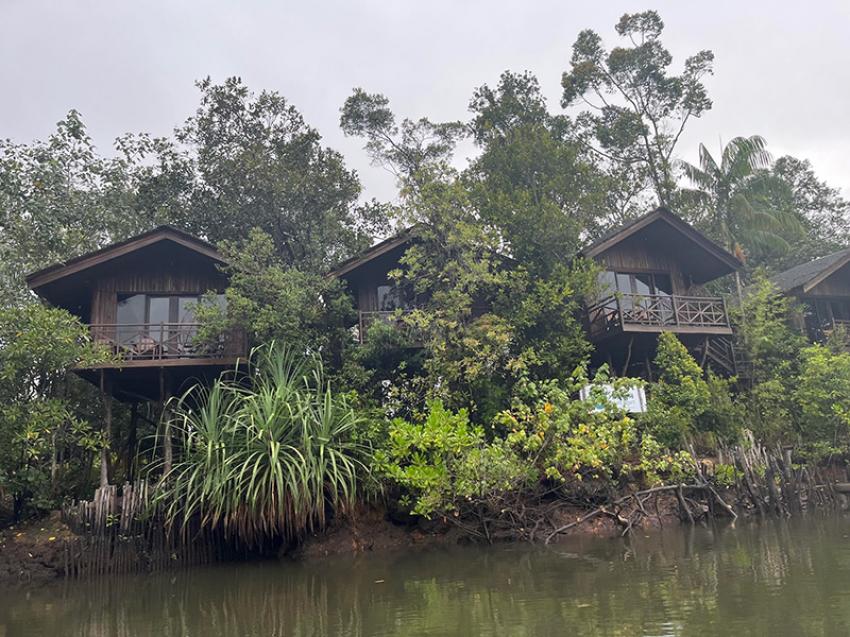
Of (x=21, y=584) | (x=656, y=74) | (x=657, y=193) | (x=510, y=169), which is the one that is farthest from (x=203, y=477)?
(x=656, y=74)

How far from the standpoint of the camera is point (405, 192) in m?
16.0

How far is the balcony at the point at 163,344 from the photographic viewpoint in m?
14.3

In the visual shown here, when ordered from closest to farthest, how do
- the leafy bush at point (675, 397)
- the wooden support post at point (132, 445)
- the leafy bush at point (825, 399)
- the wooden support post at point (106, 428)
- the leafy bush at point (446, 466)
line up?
1. the leafy bush at point (446, 466)
2. the wooden support post at point (106, 428)
3. the leafy bush at point (675, 397)
4. the leafy bush at point (825, 399)
5. the wooden support post at point (132, 445)

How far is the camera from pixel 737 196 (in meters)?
22.8

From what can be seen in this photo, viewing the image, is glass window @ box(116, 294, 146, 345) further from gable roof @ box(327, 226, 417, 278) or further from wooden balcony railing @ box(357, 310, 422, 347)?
wooden balcony railing @ box(357, 310, 422, 347)

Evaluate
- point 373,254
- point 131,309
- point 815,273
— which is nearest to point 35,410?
point 131,309

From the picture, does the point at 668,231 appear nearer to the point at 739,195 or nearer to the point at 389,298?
the point at 739,195

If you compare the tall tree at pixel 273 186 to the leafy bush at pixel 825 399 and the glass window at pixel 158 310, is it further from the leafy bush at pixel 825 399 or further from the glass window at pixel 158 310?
the leafy bush at pixel 825 399

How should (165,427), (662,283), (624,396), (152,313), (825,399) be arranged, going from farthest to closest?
(662,283) → (152,313) → (825,399) → (165,427) → (624,396)

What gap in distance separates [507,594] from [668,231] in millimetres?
13454

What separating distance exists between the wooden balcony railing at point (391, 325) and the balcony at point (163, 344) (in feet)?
9.00

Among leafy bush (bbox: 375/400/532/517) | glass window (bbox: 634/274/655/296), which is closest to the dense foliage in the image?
leafy bush (bbox: 375/400/532/517)

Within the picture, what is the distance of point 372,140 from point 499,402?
35.1 feet

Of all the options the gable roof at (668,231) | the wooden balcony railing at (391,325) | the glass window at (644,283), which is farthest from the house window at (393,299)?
the glass window at (644,283)
